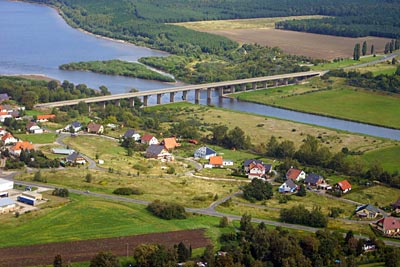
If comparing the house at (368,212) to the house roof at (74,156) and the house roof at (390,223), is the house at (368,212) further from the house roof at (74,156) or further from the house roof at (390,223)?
the house roof at (74,156)

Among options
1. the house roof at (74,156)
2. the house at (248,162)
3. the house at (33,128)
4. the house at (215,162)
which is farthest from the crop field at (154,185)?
the house at (33,128)

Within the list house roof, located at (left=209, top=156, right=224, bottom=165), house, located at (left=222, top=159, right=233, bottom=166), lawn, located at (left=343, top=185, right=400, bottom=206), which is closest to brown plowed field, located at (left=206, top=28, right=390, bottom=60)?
house, located at (left=222, top=159, right=233, bottom=166)

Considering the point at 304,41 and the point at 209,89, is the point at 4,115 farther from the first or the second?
the point at 304,41

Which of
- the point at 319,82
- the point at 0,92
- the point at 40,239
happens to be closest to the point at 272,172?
the point at 40,239

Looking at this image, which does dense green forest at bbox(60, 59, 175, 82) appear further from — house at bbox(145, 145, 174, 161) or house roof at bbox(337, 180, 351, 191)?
house roof at bbox(337, 180, 351, 191)

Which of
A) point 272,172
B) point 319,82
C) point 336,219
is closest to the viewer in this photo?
point 336,219

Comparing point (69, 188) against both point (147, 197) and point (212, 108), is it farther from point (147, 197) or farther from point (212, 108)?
point (212, 108)

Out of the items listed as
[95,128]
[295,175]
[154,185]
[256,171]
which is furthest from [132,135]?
[295,175]
